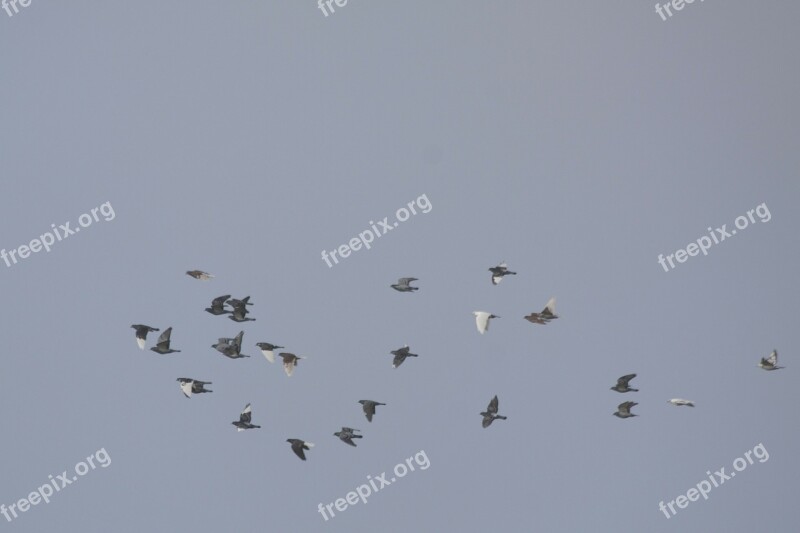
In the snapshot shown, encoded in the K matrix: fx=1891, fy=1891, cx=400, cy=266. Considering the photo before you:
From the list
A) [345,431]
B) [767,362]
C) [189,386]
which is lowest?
[767,362]

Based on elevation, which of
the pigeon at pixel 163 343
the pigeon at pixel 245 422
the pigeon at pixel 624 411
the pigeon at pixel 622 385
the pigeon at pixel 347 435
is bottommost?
the pigeon at pixel 624 411

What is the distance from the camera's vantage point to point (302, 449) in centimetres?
5556

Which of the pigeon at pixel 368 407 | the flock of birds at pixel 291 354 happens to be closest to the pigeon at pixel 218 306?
the flock of birds at pixel 291 354

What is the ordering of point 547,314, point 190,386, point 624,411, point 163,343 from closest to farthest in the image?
1. point 547,314
2. point 163,343
3. point 190,386
4. point 624,411

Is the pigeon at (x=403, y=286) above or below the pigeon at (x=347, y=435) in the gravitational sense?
above

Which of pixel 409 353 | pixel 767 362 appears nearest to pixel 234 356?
pixel 409 353

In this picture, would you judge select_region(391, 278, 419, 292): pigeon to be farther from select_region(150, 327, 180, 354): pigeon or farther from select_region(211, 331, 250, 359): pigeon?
select_region(150, 327, 180, 354): pigeon

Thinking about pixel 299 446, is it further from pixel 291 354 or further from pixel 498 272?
pixel 498 272

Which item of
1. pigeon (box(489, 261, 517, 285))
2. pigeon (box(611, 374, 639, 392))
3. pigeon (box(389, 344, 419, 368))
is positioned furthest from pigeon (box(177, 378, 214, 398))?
pigeon (box(611, 374, 639, 392))

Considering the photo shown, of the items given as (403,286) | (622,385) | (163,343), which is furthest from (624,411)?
(163,343)

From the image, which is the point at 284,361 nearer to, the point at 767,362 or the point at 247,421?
the point at 247,421

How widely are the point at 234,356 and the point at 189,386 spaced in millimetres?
1804

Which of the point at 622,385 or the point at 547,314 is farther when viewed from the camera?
the point at 622,385

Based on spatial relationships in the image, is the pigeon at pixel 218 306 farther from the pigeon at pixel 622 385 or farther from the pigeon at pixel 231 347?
the pigeon at pixel 622 385
